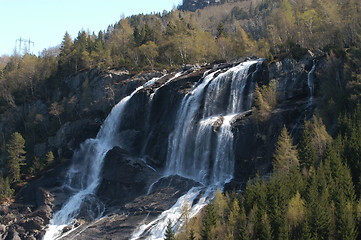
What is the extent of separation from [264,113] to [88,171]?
26.8m

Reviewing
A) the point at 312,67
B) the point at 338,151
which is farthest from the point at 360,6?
the point at 338,151

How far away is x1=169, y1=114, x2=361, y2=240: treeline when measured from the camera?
3659 cm

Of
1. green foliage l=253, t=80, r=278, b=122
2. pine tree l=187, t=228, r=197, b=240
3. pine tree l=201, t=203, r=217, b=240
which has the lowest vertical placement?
pine tree l=187, t=228, r=197, b=240

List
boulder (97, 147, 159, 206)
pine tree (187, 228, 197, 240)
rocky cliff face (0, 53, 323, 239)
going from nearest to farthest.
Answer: pine tree (187, 228, 197, 240), rocky cliff face (0, 53, 323, 239), boulder (97, 147, 159, 206)

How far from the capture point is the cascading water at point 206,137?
51.2m

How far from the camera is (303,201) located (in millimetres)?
39250

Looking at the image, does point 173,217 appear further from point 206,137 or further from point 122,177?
point 122,177

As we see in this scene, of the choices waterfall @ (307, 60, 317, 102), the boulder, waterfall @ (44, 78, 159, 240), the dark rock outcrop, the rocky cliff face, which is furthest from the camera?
waterfall @ (44, 78, 159, 240)

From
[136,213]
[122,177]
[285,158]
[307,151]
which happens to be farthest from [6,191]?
[307,151]

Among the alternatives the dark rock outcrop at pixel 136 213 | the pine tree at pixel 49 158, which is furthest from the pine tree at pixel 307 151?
the pine tree at pixel 49 158

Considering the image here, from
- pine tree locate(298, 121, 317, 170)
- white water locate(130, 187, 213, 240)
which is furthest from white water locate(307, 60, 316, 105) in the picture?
white water locate(130, 187, 213, 240)

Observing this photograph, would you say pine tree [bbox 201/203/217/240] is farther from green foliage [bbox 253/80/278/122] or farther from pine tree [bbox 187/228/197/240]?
green foliage [bbox 253/80/278/122]

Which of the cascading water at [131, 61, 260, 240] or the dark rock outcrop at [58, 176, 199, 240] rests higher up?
the cascading water at [131, 61, 260, 240]

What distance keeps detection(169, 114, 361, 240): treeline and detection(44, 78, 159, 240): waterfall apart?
762 inches
